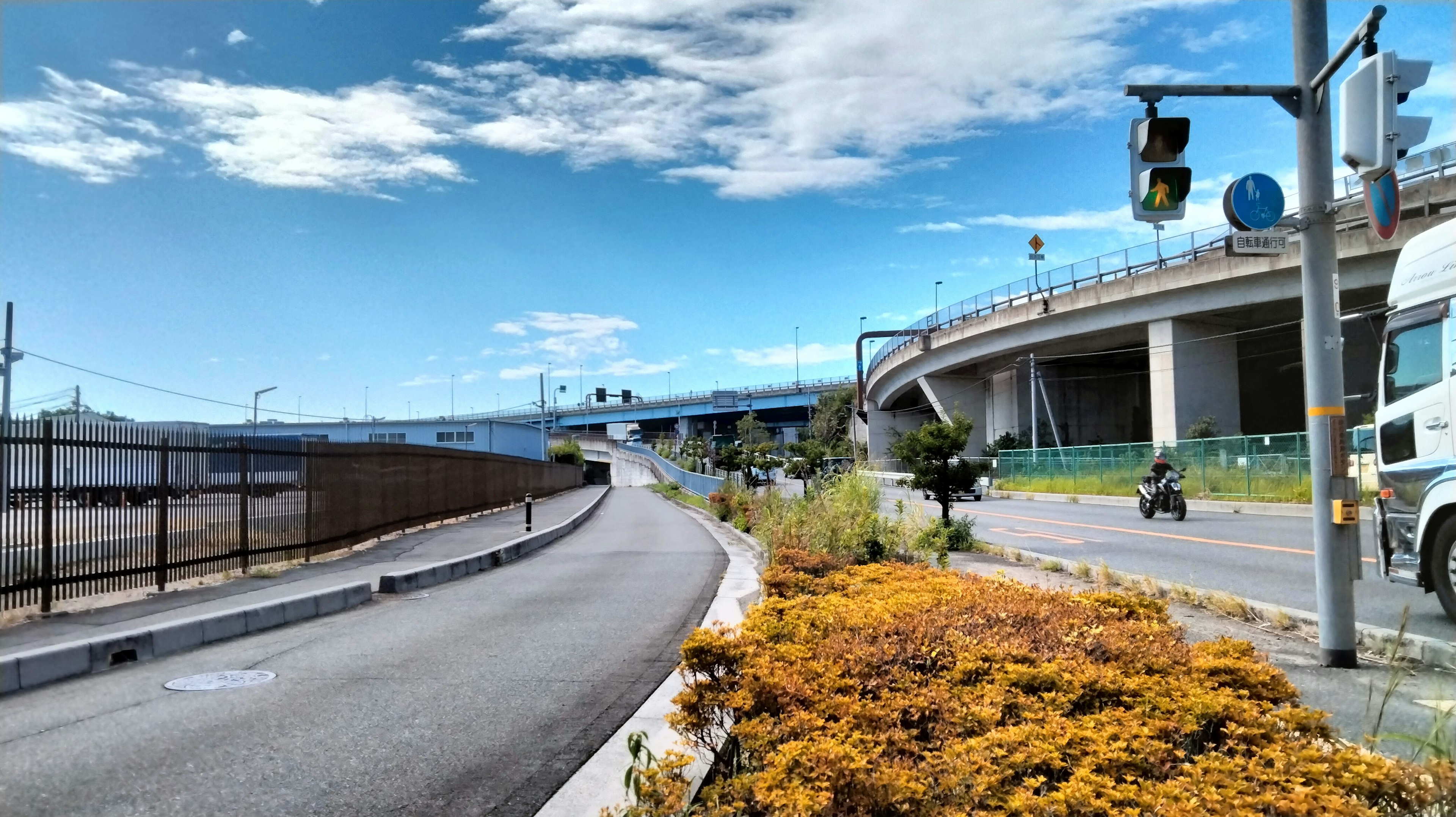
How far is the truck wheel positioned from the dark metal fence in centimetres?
1340

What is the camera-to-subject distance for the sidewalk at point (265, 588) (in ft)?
28.3

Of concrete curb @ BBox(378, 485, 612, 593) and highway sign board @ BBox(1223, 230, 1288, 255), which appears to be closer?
highway sign board @ BBox(1223, 230, 1288, 255)

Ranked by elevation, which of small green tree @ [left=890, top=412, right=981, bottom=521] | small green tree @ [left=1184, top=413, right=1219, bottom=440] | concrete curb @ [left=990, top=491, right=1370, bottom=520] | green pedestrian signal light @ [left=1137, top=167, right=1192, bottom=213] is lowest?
concrete curb @ [left=990, top=491, right=1370, bottom=520]

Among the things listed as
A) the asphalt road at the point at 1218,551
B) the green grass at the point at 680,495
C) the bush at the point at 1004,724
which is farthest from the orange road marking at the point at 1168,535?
the green grass at the point at 680,495

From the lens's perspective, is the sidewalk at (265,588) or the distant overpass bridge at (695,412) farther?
the distant overpass bridge at (695,412)

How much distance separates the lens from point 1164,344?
36.5 m

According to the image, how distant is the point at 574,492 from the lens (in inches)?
2430

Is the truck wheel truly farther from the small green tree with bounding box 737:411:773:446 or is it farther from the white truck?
the small green tree with bounding box 737:411:773:446

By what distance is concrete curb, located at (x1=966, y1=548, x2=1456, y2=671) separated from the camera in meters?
6.65

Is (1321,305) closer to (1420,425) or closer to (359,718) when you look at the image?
(1420,425)

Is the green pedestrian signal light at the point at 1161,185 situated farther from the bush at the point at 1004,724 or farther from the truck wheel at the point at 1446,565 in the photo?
the bush at the point at 1004,724

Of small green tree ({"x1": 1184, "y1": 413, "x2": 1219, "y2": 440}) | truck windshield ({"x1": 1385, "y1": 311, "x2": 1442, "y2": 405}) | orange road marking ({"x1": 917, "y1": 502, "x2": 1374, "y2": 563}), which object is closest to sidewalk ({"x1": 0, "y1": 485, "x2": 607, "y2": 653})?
orange road marking ({"x1": 917, "y1": 502, "x2": 1374, "y2": 563})

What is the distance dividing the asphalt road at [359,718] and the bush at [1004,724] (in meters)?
1.38

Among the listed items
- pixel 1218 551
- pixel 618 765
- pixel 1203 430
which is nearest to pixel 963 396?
pixel 1203 430
